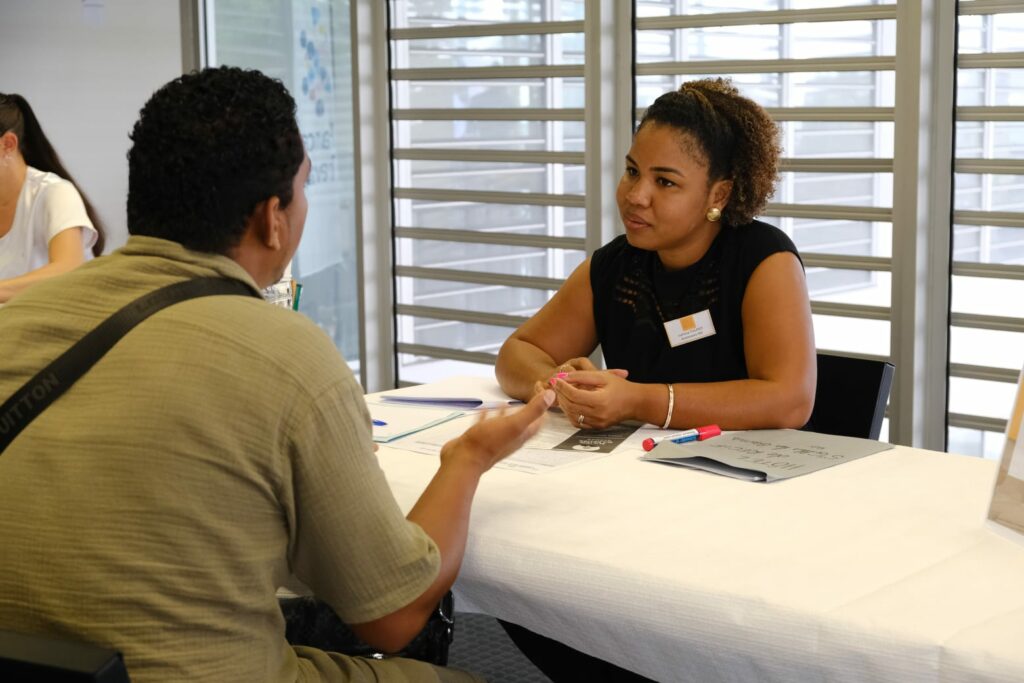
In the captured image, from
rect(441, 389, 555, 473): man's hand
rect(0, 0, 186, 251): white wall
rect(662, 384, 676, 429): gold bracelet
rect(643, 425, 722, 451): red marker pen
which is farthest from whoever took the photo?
rect(0, 0, 186, 251): white wall

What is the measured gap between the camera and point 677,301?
110 inches

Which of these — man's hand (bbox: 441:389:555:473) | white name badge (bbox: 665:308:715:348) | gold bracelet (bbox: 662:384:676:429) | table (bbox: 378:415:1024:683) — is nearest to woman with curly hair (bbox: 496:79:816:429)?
white name badge (bbox: 665:308:715:348)

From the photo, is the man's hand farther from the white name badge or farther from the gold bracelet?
the white name badge

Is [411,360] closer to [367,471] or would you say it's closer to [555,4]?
[555,4]

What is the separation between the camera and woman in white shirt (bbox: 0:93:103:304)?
414 centimetres

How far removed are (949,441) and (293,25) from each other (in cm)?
352

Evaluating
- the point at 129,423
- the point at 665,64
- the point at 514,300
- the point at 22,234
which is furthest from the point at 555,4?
the point at 129,423

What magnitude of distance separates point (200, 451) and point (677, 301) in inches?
65.8

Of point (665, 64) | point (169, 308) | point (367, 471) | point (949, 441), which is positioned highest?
point (665, 64)

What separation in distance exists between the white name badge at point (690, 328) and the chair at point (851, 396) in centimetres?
31

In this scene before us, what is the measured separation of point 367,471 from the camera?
1.40 metres

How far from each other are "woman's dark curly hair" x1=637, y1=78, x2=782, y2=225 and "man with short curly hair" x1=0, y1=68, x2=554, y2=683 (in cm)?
143

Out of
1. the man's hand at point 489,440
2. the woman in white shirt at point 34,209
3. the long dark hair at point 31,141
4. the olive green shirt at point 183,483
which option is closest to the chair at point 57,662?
the olive green shirt at point 183,483

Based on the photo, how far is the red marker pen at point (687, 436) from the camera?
7.60ft
